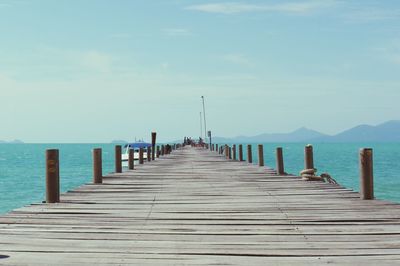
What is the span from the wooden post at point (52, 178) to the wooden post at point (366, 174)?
17.6 feet

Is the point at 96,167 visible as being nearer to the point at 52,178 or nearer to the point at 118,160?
the point at 52,178

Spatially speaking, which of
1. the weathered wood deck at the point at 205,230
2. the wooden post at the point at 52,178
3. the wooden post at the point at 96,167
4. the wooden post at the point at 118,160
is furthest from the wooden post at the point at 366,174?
the wooden post at the point at 118,160

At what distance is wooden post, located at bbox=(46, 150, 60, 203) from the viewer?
10.9 metres

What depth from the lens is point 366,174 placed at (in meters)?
11.0

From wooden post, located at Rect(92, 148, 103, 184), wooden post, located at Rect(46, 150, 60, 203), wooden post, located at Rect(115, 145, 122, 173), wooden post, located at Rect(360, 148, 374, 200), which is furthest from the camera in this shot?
wooden post, located at Rect(115, 145, 122, 173)

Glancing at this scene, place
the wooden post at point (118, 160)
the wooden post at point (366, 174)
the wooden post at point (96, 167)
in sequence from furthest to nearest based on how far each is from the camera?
the wooden post at point (118, 160)
the wooden post at point (96, 167)
the wooden post at point (366, 174)

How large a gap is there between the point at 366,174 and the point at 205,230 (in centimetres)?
449

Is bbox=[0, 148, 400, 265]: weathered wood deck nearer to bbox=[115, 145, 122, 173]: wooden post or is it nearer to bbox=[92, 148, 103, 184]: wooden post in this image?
bbox=[92, 148, 103, 184]: wooden post

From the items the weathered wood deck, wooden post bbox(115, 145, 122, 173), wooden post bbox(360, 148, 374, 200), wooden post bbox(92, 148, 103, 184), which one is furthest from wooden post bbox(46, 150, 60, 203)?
wooden post bbox(115, 145, 122, 173)

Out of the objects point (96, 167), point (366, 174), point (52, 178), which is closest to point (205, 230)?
point (52, 178)

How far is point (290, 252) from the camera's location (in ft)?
20.5

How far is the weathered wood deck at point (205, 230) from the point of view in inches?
237

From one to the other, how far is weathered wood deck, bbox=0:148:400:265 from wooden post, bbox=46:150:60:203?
246 millimetres

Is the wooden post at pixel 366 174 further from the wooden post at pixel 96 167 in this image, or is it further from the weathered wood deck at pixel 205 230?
the wooden post at pixel 96 167
